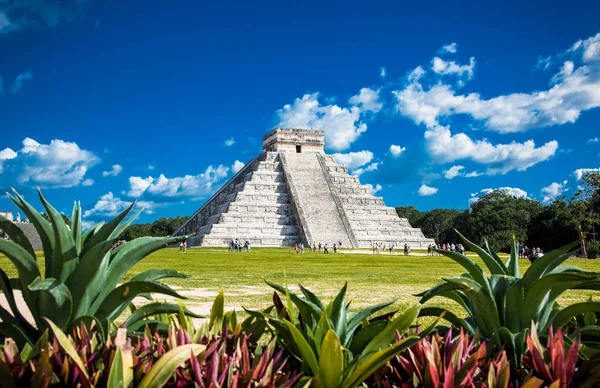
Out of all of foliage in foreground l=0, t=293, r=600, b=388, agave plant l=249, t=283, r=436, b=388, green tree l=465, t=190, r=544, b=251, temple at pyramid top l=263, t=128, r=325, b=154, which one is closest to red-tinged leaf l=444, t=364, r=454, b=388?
foliage in foreground l=0, t=293, r=600, b=388

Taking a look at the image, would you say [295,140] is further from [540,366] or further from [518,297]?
[540,366]

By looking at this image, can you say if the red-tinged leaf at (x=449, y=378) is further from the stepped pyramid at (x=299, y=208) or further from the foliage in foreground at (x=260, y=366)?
the stepped pyramid at (x=299, y=208)

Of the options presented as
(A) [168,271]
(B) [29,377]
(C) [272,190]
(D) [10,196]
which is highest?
(C) [272,190]

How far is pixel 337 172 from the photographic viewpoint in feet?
151

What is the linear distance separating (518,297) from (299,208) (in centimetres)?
3707

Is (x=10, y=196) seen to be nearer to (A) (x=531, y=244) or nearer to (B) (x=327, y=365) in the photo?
(B) (x=327, y=365)

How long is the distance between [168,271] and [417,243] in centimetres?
3850

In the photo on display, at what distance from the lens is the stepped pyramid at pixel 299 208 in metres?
37.8

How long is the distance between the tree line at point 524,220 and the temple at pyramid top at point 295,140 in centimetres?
1881

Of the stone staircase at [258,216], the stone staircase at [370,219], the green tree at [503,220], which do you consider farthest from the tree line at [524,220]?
the stone staircase at [258,216]

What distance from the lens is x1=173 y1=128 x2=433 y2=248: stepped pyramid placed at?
37.8m

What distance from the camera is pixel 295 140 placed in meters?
47.5

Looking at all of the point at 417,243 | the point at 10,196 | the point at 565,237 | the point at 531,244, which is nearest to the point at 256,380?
the point at 10,196

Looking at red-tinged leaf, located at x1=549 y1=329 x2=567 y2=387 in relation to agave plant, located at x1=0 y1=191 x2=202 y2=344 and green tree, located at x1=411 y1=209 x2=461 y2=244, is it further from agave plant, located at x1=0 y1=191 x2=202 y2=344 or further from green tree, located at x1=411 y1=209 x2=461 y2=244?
green tree, located at x1=411 y1=209 x2=461 y2=244
